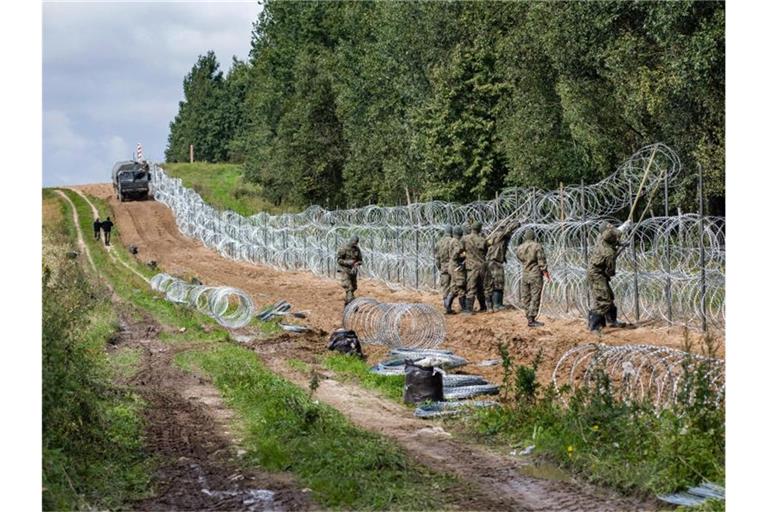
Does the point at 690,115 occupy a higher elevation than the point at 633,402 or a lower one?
higher

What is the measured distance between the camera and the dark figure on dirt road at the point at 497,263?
2462cm

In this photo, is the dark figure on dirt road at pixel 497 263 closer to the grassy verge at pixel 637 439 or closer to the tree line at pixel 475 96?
the tree line at pixel 475 96

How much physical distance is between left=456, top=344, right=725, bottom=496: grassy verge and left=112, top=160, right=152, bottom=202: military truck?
5320 cm

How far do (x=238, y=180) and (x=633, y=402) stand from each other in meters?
69.7

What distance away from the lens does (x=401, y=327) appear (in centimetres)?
2222

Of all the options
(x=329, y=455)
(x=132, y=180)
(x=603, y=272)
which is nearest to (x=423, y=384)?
(x=329, y=455)

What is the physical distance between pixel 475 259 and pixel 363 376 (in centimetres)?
810

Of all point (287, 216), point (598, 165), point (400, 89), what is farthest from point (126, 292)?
point (400, 89)

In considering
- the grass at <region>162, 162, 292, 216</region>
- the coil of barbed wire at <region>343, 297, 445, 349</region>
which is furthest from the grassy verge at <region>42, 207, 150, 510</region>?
the grass at <region>162, 162, 292, 216</region>

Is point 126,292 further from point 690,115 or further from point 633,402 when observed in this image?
point 633,402

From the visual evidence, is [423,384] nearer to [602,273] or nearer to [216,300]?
[602,273]

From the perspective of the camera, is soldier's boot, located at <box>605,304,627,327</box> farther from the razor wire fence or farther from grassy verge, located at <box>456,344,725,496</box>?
Answer: grassy verge, located at <box>456,344,725,496</box>

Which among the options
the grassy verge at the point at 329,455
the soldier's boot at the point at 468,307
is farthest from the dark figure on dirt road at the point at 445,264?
the grassy verge at the point at 329,455

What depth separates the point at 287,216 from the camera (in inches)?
1672
